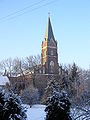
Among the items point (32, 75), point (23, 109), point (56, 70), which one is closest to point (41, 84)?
point (32, 75)

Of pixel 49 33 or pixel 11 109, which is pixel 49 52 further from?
pixel 11 109

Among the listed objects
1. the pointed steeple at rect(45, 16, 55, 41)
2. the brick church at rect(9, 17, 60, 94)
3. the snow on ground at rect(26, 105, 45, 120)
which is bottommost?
the snow on ground at rect(26, 105, 45, 120)

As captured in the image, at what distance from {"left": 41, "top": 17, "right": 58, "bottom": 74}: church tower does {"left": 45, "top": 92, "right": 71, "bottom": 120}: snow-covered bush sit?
49368 mm

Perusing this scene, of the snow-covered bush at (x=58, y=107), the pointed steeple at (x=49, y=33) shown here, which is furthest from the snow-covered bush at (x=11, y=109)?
the pointed steeple at (x=49, y=33)

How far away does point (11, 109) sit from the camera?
805cm

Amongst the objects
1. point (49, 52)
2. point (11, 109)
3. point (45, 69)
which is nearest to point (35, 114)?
point (11, 109)

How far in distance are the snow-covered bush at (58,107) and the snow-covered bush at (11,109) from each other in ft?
3.51

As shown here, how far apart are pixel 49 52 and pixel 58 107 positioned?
52.6 metres

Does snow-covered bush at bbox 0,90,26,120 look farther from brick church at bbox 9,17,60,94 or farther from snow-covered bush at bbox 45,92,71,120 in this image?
brick church at bbox 9,17,60,94

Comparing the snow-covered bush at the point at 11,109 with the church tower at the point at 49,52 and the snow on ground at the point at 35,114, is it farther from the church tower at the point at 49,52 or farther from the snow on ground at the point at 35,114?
the church tower at the point at 49,52

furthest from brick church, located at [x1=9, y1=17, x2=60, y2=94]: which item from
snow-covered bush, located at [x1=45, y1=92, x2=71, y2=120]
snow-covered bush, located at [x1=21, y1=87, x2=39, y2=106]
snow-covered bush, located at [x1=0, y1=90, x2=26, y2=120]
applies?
snow-covered bush, located at [x1=45, y1=92, x2=71, y2=120]

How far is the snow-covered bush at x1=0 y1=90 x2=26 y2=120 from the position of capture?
798 cm

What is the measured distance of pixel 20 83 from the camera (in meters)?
50.4

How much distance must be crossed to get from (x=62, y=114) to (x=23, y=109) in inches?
61.5
